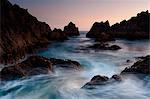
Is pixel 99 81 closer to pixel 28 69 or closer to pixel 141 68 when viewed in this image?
pixel 141 68

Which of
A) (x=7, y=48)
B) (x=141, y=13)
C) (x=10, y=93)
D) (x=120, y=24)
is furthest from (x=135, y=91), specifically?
(x=120, y=24)

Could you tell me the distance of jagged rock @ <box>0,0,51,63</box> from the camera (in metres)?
21.4

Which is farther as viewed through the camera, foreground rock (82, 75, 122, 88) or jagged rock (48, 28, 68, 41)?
jagged rock (48, 28, 68, 41)

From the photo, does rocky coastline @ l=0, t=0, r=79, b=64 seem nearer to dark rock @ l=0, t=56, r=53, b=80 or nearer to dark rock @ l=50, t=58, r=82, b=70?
dark rock @ l=50, t=58, r=82, b=70

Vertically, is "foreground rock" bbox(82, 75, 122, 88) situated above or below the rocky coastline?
below

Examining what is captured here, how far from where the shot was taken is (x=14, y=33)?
26.7m

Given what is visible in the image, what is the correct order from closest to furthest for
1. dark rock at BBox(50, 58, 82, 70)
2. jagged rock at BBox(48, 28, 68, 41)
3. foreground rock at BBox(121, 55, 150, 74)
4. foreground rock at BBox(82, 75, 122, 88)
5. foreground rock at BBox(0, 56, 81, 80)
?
foreground rock at BBox(82, 75, 122, 88)
foreground rock at BBox(121, 55, 150, 74)
foreground rock at BBox(0, 56, 81, 80)
dark rock at BBox(50, 58, 82, 70)
jagged rock at BBox(48, 28, 68, 41)

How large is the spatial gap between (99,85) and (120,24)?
57.1 meters

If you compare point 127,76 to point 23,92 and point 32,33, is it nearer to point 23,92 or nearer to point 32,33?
point 23,92

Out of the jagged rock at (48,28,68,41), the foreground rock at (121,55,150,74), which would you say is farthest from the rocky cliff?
the foreground rock at (121,55,150,74)

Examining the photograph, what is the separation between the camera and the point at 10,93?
12.2 m

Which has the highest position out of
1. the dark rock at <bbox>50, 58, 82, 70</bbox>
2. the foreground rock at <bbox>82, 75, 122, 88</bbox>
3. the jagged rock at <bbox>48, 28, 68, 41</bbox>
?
the jagged rock at <bbox>48, 28, 68, 41</bbox>

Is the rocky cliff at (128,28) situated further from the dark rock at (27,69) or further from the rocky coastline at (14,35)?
the dark rock at (27,69)

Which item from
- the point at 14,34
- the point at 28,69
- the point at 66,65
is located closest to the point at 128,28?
the point at 14,34
